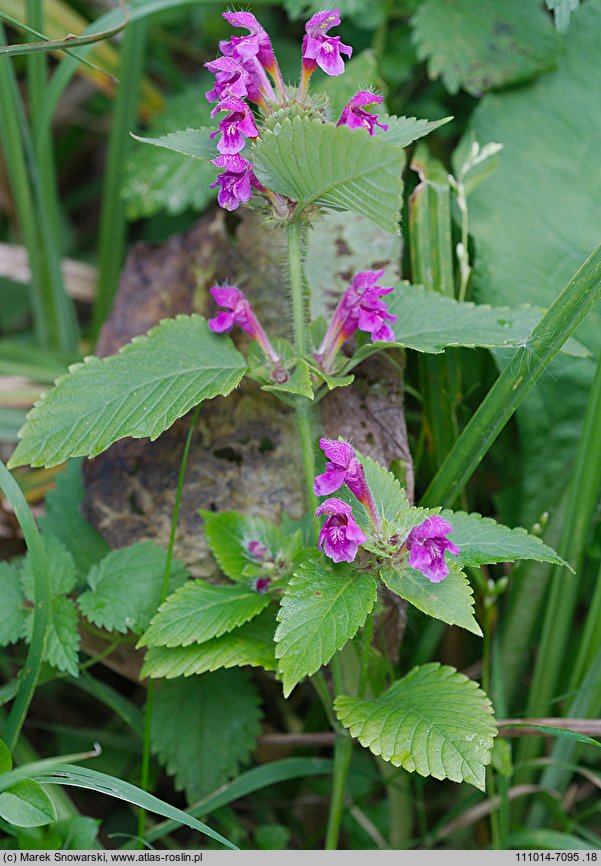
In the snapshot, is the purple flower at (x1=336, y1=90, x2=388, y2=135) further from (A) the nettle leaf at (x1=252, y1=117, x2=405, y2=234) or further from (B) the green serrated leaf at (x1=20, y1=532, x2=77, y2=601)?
(B) the green serrated leaf at (x1=20, y1=532, x2=77, y2=601)

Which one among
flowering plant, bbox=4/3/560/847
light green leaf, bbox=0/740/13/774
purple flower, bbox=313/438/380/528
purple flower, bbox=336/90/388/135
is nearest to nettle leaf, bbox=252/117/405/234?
flowering plant, bbox=4/3/560/847

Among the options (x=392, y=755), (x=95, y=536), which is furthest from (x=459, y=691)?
(x=95, y=536)

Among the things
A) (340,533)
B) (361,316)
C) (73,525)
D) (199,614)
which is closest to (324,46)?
(361,316)

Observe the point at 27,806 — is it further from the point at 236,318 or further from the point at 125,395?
the point at 236,318

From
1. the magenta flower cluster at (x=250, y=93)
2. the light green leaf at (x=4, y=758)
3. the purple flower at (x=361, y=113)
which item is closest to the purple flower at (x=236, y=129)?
the magenta flower cluster at (x=250, y=93)

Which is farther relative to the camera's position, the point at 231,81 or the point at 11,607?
the point at 11,607

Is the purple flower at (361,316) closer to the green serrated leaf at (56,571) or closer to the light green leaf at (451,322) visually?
the light green leaf at (451,322)
